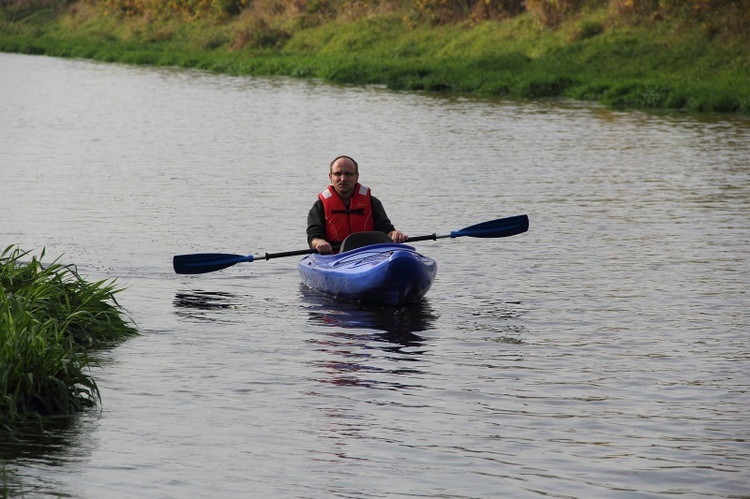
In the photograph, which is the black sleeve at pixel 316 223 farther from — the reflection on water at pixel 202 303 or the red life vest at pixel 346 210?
the reflection on water at pixel 202 303

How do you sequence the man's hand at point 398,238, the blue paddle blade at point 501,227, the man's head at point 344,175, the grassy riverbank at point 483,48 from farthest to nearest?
1. the grassy riverbank at point 483,48
2. the blue paddle blade at point 501,227
3. the man's head at point 344,175
4. the man's hand at point 398,238

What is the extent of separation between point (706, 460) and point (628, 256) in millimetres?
7077

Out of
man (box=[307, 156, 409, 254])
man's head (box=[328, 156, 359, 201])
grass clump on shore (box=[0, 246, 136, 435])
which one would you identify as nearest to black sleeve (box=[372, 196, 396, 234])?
man (box=[307, 156, 409, 254])

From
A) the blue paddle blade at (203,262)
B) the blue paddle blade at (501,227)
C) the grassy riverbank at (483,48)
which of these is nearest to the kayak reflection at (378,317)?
the blue paddle blade at (203,262)

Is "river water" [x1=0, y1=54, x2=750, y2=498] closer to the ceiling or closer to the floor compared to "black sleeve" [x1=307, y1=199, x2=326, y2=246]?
closer to the floor

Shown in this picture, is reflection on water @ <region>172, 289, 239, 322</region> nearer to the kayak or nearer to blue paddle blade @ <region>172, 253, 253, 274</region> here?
blue paddle blade @ <region>172, 253, 253, 274</region>

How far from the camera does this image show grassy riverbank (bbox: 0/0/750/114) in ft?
105

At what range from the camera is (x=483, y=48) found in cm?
4016

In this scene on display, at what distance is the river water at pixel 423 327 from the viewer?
7230 mm

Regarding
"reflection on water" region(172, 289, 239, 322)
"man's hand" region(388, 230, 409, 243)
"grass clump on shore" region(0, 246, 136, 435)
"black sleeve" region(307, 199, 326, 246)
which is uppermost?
"black sleeve" region(307, 199, 326, 246)

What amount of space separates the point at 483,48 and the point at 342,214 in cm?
2828

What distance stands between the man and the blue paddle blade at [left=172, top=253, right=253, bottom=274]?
713mm

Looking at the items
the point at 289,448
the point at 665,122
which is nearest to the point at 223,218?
the point at 289,448

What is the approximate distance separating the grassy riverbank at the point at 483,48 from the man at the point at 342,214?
17908mm
